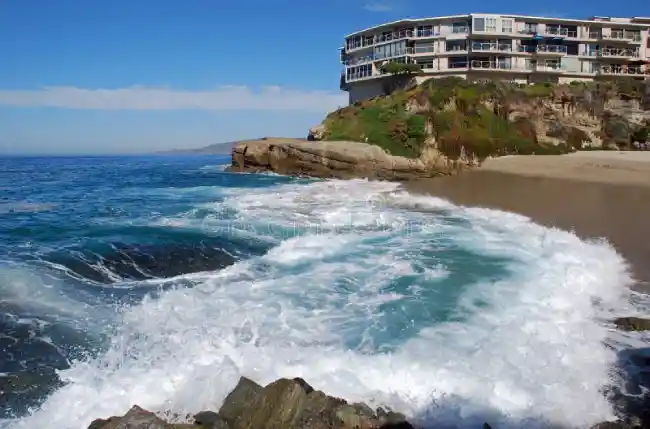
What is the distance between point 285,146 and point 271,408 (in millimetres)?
33666

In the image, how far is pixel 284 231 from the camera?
17.4 metres

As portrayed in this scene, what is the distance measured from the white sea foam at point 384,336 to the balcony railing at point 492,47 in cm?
4380

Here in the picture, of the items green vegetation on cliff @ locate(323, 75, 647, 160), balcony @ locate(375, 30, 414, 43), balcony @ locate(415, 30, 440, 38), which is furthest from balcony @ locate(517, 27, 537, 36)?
balcony @ locate(375, 30, 414, 43)

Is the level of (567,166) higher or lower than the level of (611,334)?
higher

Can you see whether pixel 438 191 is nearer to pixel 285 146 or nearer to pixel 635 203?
pixel 635 203

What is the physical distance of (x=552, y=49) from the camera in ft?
184

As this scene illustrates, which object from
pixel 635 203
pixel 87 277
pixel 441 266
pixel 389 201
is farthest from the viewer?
pixel 389 201

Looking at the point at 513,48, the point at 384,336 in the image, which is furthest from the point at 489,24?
the point at 384,336

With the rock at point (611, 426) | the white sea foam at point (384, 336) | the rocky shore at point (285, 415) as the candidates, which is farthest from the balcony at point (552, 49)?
the rock at point (611, 426)

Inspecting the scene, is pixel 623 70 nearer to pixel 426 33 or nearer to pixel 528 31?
pixel 528 31

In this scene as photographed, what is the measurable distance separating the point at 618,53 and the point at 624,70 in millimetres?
2064

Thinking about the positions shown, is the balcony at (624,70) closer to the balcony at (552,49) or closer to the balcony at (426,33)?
the balcony at (552,49)

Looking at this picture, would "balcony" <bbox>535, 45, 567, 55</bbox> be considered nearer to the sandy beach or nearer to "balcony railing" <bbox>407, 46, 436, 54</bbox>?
"balcony railing" <bbox>407, 46, 436, 54</bbox>

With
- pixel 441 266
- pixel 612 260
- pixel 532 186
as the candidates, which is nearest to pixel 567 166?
pixel 532 186
